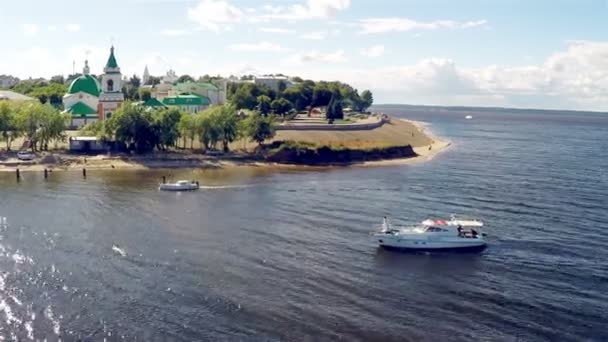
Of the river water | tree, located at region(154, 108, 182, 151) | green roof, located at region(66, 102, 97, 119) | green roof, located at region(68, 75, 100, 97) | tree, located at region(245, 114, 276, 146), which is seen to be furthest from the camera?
green roof, located at region(68, 75, 100, 97)

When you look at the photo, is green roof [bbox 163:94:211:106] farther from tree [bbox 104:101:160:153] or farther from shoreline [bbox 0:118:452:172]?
shoreline [bbox 0:118:452:172]

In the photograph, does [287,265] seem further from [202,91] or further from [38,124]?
[202,91]

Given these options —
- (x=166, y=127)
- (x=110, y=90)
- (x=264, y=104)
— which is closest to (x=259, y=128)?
(x=166, y=127)

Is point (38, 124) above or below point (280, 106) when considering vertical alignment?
below

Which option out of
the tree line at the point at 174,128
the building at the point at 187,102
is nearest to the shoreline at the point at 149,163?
the tree line at the point at 174,128

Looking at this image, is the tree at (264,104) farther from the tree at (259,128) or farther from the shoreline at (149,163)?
the shoreline at (149,163)

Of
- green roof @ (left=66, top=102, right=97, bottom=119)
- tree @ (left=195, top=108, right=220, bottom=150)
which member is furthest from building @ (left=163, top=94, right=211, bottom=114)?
Result: tree @ (left=195, top=108, right=220, bottom=150)
